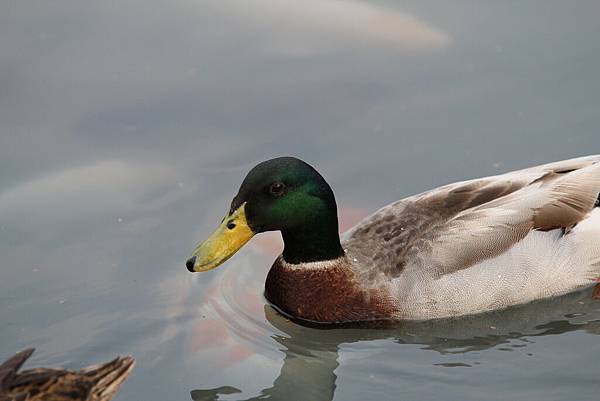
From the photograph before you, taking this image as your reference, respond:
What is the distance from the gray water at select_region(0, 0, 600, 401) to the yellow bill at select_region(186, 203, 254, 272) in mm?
415

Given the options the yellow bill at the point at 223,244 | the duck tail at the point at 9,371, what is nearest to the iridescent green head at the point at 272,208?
the yellow bill at the point at 223,244

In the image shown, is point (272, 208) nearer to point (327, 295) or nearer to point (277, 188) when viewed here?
point (277, 188)

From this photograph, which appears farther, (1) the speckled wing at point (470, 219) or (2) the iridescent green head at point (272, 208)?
(1) the speckled wing at point (470, 219)

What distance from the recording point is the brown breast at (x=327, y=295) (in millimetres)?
7012

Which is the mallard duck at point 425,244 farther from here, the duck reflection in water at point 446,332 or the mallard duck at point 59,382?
the mallard duck at point 59,382

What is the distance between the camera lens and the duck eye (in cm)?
684

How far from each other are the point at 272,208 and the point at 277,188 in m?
0.12

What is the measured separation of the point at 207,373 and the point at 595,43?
4.44 metres

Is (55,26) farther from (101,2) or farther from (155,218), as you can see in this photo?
(155,218)

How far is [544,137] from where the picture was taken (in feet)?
27.7

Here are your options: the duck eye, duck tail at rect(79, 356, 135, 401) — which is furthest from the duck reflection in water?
duck tail at rect(79, 356, 135, 401)

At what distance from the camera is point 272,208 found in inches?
271

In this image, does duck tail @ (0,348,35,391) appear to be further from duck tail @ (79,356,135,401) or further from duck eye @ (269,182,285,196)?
duck eye @ (269,182,285,196)

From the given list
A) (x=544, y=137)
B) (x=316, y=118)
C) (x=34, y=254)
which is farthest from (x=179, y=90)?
(x=544, y=137)
